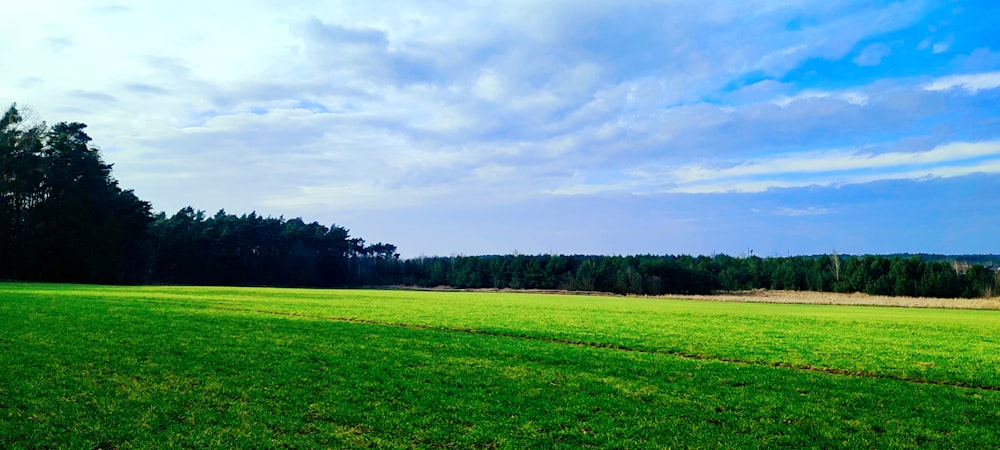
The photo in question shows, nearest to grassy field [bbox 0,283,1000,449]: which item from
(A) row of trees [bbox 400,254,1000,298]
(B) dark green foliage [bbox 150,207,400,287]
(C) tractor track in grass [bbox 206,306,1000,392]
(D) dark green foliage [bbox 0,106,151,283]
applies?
(C) tractor track in grass [bbox 206,306,1000,392]

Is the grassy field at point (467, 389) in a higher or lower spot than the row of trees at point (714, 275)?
lower

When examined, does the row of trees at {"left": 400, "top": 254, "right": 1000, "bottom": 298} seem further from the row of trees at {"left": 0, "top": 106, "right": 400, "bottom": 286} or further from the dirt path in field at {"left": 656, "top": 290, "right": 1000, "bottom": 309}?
the row of trees at {"left": 0, "top": 106, "right": 400, "bottom": 286}

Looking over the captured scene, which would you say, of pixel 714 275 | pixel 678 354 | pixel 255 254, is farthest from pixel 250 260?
pixel 678 354

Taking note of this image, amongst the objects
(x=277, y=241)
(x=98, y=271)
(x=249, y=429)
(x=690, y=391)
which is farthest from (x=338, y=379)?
(x=277, y=241)

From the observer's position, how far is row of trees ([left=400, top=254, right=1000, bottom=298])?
123 m

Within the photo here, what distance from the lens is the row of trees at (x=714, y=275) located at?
12300 centimetres

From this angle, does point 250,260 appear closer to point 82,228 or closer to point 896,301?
point 82,228

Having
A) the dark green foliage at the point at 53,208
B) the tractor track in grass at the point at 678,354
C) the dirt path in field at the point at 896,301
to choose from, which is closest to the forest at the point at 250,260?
the dark green foliage at the point at 53,208

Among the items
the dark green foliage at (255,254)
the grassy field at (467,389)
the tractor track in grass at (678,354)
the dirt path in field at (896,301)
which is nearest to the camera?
the grassy field at (467,389)

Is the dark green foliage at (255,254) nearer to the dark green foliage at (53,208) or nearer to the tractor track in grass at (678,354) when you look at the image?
the dark green foliage at (53,208)

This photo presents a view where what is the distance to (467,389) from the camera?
1433 centimetres

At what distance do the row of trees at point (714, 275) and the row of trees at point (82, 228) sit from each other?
5865 centimetres

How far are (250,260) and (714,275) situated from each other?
10605cm

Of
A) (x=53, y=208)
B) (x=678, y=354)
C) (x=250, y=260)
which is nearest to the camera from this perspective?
(x=678, y=354)
